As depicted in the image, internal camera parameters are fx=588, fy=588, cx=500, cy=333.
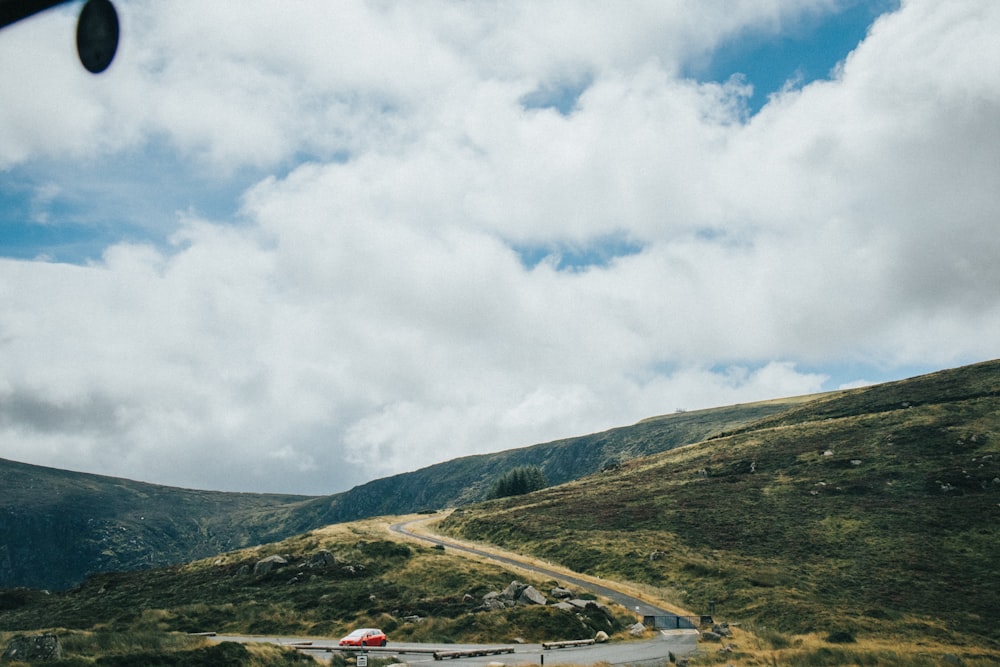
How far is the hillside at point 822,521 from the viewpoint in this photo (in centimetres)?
4291

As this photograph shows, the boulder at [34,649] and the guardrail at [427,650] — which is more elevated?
the boulder at [34,649]

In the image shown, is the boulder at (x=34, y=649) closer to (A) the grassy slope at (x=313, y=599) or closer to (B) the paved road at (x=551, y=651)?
(B) the paved road at (x=551, y=651)

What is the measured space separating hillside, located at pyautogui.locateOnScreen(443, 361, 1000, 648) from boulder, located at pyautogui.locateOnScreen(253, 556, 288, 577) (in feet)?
88.4

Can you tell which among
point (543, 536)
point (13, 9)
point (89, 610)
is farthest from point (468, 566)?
point (13, 9)

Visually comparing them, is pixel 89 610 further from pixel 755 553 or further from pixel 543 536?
pixel 755 553

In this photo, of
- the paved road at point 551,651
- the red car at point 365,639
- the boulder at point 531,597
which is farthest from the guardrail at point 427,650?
the boulder at point 531,597

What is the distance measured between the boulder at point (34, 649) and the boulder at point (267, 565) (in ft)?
131

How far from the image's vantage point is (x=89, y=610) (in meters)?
51.3

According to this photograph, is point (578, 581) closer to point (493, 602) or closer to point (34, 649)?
point (493, 602)

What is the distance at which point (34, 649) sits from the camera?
2059 cm

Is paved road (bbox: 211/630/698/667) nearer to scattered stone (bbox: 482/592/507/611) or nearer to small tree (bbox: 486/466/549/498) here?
scattered stone (bbox: 482/592/507/611)

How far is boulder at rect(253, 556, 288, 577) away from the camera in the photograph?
59.1 metres

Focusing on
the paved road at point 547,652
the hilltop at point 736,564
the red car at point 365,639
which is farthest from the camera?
the hilltop at point 736,564

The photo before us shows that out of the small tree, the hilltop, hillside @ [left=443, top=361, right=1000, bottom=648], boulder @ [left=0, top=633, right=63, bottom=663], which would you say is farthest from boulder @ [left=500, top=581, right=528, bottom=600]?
the small tree
